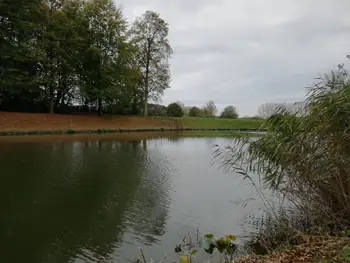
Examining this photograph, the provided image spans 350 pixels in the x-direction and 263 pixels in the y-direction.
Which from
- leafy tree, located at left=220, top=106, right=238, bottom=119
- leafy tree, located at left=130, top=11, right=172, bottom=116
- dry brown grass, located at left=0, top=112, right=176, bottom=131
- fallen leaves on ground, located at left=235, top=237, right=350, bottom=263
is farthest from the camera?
leafy tree, located at left=220, top=106, right=238, bottom=119

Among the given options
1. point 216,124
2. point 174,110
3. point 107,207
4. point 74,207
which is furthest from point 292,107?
point 174,110

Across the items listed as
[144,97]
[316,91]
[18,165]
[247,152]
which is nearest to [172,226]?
[247,152]

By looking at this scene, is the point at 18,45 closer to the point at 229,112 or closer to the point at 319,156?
the point at 319,156

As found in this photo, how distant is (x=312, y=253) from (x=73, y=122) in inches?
1059

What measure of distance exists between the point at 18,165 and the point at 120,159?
3911mm

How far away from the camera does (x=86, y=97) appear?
3225cm

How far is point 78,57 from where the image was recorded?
30.9 m

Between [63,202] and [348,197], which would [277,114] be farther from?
[63,202]

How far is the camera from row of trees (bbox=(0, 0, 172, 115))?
27016 millimetres

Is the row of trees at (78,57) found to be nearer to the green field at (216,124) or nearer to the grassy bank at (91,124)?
the grassy bank at (91,124)

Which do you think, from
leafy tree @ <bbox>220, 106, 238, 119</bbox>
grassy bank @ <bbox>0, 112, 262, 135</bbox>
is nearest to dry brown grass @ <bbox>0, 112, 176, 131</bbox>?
grassy bank @ <bbox>0, 112, 262, 135</bbox>

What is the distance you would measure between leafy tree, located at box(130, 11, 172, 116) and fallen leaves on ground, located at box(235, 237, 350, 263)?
32068mm

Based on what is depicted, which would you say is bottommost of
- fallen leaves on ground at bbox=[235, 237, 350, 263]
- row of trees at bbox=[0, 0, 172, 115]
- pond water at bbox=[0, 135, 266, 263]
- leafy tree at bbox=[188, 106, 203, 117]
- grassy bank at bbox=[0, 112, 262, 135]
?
pond water at bbox=[0, 135, 266, 263]

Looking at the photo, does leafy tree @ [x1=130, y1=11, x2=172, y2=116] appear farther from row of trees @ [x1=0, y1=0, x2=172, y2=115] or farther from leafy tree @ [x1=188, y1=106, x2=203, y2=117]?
leafy tree @ [x1=188, y1=106, x2=203, y2=117]
